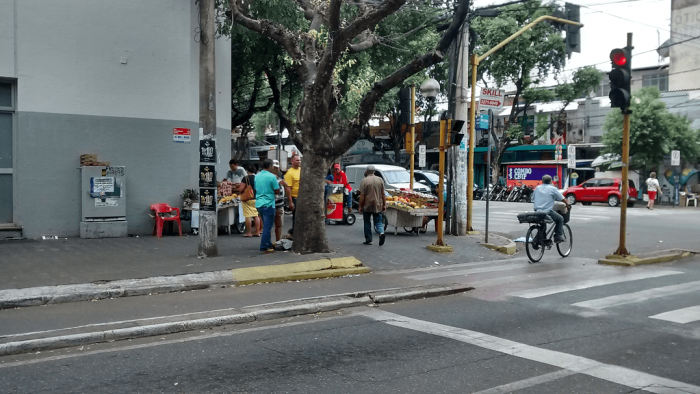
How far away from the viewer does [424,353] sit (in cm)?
611

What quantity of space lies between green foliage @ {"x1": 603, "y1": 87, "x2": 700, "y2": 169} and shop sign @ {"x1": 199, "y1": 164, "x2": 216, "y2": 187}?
28323 millimetres

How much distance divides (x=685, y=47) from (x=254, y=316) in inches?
1710

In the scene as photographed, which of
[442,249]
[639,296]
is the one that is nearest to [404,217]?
[442,249]

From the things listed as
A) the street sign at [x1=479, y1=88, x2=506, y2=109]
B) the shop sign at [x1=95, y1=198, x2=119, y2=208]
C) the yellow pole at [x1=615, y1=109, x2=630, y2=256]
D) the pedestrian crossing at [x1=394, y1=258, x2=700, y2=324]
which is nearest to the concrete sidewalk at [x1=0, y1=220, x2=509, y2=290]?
the shop sign at [x1=95, y1=198, x2=119, y2=208]

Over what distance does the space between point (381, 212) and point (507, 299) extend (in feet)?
18.8

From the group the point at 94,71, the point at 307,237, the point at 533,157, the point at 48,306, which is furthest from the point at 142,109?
the point at 533,157

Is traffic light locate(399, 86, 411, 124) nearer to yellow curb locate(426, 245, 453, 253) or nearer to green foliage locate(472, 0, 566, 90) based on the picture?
yellow curb locate(426, 245, 453, 253)

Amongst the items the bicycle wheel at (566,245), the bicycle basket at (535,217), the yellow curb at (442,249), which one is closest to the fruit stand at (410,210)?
the yellow curb at (442,249)

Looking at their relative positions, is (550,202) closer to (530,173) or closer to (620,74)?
(620,74)

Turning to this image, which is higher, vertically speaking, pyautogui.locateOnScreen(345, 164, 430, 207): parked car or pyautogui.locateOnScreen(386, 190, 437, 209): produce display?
pyautogui.locateOnScreen(345, 164, 430, 207): parked car

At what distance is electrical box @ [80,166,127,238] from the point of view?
13.4 m

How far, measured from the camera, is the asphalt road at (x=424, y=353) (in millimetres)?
5203

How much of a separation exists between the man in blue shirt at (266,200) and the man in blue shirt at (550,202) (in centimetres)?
567

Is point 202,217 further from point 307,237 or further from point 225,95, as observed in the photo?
point 225,95
